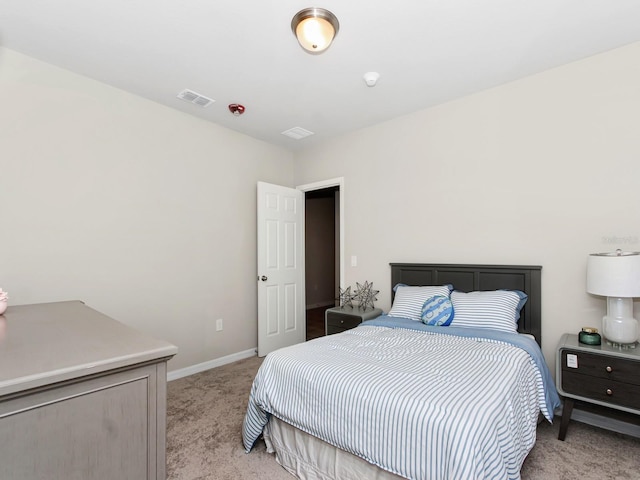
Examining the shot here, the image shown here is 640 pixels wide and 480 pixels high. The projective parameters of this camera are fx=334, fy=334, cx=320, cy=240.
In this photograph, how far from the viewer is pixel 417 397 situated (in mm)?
1444

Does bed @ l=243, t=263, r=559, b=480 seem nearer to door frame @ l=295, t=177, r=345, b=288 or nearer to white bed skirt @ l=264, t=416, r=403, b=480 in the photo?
white bed skirt @ l=264, t=416, r=403, b=480

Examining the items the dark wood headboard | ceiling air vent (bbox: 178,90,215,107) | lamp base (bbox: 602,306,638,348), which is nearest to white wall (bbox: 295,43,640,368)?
the dark wood headboard

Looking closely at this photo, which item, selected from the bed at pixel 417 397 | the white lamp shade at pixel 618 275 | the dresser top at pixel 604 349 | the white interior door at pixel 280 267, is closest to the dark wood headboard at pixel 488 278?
the bed at pixel 417 397

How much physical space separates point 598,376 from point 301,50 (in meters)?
2.86

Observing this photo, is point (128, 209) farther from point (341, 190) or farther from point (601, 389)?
point (601, 389)

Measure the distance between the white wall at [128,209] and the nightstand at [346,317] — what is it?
103cm

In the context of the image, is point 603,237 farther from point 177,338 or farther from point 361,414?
point 177,338

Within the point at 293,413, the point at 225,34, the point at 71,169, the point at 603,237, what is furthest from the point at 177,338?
the point at 603,237

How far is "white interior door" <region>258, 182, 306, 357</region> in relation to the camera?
12.7 ft

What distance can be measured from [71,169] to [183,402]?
208cm

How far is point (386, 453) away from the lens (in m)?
1.45

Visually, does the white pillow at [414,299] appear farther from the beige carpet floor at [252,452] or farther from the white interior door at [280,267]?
the white interior door at [280,267]

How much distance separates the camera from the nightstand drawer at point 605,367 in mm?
1950

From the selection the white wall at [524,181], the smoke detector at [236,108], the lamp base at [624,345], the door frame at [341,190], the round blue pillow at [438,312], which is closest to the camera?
the lamp base at [624,345]
